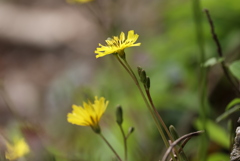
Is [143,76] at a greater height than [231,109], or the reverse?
[143,76]

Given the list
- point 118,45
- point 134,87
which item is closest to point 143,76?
point 118,45

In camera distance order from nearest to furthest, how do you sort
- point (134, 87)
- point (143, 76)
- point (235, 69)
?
1. point (143, 76)
2. point (235, 69)
3. point (134, 87)

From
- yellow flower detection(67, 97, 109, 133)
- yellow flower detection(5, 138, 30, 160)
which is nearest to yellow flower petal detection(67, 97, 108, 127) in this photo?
yellow flower detection(67, 97, 109, 133)

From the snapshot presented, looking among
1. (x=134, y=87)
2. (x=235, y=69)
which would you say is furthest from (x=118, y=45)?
(x=134, y=87)

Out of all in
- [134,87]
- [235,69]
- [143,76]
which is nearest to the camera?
[143,76]

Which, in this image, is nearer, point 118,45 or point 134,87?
point 118,45

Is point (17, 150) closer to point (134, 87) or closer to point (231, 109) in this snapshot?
point (231, 109)

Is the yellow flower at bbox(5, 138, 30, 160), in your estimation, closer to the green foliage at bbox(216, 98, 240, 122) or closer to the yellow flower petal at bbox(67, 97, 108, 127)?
the yellow flower petal at bbox(67, 97, 108, 127)

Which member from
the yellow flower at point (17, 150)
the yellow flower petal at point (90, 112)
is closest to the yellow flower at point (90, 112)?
the yellow flower petal at point (90, 112)

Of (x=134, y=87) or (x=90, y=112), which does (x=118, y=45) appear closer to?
(x=90, y=112)
